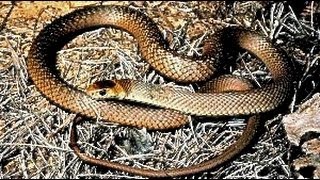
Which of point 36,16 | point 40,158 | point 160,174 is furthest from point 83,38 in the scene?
point 160,174

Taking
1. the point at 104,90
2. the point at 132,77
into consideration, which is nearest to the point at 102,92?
the point at 104,90

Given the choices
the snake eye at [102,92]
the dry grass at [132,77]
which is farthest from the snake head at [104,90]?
the dry grass at [132,77]

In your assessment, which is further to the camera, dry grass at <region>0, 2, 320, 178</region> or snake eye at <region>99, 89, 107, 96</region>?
snake eye at <region>99, 89, 107, 96</region>

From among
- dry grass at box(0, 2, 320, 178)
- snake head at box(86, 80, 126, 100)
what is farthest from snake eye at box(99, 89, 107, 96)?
dry grass at box(0, 2, 320, 178)

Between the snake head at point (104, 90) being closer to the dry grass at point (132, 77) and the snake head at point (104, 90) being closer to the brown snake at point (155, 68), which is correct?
the brown snake at point (155, 68)

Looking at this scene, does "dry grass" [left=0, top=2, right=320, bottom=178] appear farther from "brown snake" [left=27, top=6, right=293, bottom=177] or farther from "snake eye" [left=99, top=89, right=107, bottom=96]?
"snake eye" [left=99, top=89, right=107, bottom=96]

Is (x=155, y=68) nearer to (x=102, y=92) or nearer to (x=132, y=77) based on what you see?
(x=132, y=77)
